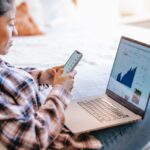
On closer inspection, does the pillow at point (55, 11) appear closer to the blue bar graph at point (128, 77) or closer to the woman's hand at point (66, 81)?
the blue bar graph at point (128, 77)

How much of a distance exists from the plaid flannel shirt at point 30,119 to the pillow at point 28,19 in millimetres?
1584

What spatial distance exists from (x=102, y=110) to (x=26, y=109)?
345 mm

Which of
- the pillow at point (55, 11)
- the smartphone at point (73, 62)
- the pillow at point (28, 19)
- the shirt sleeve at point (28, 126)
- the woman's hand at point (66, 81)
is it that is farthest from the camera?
the pillow at point (55, 11)

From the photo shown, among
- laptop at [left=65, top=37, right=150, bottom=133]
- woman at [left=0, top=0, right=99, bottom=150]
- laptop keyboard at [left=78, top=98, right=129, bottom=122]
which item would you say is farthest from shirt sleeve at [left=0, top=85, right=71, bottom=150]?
laptop keyboard at [left=78, top=98, right=129, bottom=122]

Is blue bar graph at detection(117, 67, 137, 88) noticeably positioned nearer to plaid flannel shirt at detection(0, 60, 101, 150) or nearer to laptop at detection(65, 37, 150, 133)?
laptop at detection(65, 37, 150, 133)

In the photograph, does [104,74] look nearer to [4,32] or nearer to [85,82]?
[85,82]

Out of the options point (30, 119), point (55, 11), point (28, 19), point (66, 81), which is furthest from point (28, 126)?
point (55, 11)

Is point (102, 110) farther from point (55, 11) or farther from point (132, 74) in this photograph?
point (55, 11)

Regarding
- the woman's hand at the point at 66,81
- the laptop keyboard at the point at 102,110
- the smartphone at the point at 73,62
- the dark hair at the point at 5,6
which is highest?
the dark hair at the point at 5,6

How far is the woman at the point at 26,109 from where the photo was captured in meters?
0.81

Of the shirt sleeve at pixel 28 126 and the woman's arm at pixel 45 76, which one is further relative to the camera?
the woman's arm at pixel 45 76

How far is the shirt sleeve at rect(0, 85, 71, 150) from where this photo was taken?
80 cm

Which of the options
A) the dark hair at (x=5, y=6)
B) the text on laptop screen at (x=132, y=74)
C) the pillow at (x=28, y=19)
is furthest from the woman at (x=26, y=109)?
the pillow at (x=28, y=19)

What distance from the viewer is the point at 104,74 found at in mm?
1621
